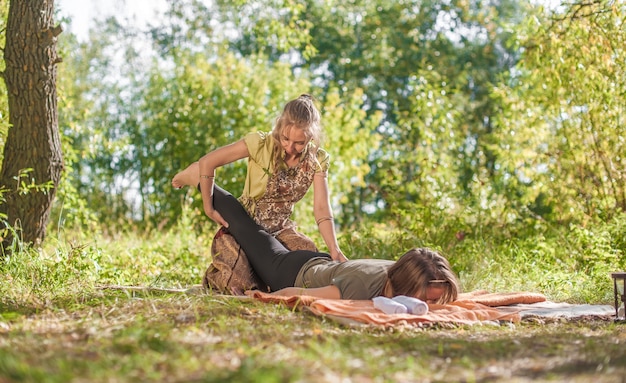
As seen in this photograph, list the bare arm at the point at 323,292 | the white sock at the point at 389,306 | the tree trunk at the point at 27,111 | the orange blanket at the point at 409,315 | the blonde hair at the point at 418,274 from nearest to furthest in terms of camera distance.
→ 1. the orange blanket at the point at 409,315
2. the white sock at the point at 389,306
3. the blonde hair at the point at 418,274
4. the bare arm at the point at 323,292
5. the tree trunk at the point at 27,111

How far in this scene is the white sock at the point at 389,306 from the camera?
3781 mm

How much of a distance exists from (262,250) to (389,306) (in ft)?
3.95

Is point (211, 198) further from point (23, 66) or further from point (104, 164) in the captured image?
point (104, 164)

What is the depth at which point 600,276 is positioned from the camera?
5.68 m

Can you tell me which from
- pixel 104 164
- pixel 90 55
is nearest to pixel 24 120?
pixel 104 164

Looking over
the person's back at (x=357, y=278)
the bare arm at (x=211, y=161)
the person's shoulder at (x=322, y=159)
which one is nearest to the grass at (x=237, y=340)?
the person's back at (x=357, y=278)

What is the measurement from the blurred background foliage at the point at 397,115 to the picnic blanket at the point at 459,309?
59.5 inches

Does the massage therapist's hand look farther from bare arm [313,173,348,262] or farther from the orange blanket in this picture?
the orange blanket

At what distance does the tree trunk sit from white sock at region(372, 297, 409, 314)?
2825mm

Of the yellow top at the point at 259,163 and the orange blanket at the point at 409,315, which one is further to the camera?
the yellow top at the point at 259,163

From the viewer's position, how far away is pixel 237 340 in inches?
120

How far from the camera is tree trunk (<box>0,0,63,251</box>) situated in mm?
5477

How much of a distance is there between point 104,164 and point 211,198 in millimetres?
6627

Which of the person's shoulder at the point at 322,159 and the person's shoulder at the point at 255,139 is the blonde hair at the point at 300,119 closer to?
the person's shoulder at the point at 255,139
